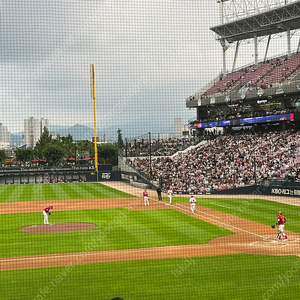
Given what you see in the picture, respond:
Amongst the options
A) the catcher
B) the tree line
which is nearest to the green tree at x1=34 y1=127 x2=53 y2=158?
the tree line

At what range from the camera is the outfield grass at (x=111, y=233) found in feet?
48.0

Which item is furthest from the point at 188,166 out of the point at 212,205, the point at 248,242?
the point at 248,242

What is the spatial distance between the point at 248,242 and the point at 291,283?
4.66 metres

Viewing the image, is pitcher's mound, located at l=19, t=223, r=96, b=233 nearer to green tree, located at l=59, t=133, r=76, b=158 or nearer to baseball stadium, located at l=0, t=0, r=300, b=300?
baseball stadium, located at l=0, t=0, r=300, b=300

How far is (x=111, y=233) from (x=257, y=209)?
9.35m

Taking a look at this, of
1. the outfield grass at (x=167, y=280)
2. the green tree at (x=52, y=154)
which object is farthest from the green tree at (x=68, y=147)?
the outfield grass at (x=167, y=280)

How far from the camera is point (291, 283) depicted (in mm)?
10164

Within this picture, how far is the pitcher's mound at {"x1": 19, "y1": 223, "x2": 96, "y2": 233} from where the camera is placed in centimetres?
1780

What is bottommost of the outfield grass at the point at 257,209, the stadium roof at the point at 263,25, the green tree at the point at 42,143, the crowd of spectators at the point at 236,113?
the outfield grass at the point at 257,209

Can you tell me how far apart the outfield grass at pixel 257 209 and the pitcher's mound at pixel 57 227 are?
25.1 feet

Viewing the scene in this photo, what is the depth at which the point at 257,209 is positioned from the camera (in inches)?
894

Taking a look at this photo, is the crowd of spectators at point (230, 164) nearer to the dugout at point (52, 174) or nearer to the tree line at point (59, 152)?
the dugout at point (52, 174)

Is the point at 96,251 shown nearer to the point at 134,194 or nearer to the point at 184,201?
the point at 184,201

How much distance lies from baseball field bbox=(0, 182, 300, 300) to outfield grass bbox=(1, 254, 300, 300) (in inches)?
0.9
